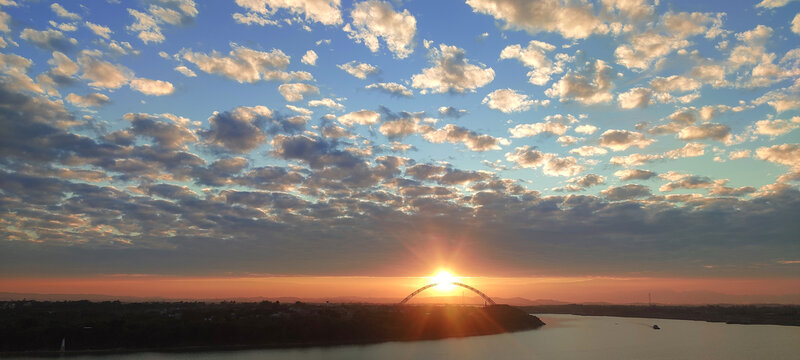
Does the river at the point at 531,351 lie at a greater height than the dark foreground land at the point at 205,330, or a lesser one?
lesser

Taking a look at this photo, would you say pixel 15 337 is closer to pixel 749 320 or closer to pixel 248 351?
pixel 248 351

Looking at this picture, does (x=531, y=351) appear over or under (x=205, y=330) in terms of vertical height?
under

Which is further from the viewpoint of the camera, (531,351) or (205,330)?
(205,330)

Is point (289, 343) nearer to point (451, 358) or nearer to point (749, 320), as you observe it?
point (451, 358)

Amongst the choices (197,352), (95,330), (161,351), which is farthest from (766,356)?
(95,330)

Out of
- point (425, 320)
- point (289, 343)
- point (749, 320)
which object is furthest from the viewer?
point (749, 320)

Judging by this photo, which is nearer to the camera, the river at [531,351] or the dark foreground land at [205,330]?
the river at [531,351]

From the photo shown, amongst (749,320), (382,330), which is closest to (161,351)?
(382,330)

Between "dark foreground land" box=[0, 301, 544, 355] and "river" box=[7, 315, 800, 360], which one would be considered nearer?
"river" box=[7, 315, 800, 360]

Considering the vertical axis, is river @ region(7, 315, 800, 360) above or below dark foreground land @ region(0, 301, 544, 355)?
below

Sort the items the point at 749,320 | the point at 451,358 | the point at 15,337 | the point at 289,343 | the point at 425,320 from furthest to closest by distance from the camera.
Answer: the point at 749,320, the point at 425,320, the point at 289,343, the point at 15,337, the point at 451,358

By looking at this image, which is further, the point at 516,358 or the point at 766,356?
the point at 766,356
